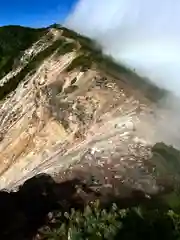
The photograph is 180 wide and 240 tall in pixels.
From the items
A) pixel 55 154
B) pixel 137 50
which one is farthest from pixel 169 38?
pixel 55 154

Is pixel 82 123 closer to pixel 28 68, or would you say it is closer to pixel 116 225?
pixel 28 68

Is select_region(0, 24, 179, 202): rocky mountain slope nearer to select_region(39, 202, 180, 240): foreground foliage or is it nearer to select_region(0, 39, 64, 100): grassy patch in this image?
select_region(0, 39, 64, 100): grassy patch

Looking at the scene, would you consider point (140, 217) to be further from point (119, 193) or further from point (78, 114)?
point (78, 114)

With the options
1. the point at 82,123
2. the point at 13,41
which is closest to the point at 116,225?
the point at 82,123

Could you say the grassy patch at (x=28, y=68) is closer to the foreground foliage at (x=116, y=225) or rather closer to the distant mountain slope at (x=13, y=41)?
the distant mountain slope at (x=13, y=41)

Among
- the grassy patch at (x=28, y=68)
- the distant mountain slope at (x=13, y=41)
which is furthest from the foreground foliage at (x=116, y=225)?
the distant mountain slope at (x=13, y=41)
